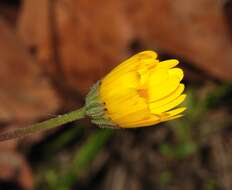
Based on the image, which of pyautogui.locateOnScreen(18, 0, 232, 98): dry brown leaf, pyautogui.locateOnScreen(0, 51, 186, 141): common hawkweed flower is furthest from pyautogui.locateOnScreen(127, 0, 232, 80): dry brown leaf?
pyautogui.locateOnScreen(0, 51, 186, 141): common hawkweed flower

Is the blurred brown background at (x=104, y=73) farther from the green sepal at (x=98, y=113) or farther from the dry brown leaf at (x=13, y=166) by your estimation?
the green sepal at (x=98, y=113)

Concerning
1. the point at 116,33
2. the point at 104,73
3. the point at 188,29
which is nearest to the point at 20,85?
the point at 104,73

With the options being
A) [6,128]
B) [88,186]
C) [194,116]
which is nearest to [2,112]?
[6,128]

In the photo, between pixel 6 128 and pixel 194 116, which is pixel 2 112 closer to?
pixel 6 128

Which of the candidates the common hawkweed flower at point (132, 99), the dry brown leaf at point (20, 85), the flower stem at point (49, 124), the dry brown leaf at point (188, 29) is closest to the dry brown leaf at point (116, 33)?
the dry brown leaf at point (188, 29)

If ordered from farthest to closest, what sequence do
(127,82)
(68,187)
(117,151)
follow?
1. (117,151)
2. (68,187)
3. (127,82)

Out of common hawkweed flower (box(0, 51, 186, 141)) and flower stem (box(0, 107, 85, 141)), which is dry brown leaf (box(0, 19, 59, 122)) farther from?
common hawkweed flower (box(0, 51, 186, 141))
